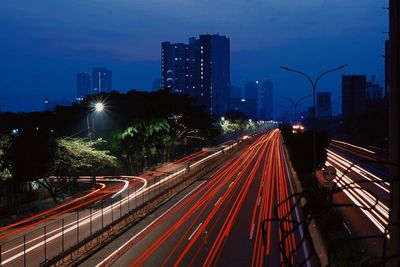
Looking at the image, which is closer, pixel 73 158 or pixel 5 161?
pixel 5 161

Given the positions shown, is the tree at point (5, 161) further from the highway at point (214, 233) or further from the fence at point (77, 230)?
the highway at point (214, 233)

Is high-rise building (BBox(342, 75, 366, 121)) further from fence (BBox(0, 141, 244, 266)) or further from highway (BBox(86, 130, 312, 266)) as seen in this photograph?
fence (BBox(0, 141, 244, 266))

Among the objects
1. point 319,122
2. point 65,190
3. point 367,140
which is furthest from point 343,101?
point 65,190

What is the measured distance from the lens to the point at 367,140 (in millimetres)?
83625

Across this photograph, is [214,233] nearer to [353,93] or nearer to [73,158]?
[73,158]

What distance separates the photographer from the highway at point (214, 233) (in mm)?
20375

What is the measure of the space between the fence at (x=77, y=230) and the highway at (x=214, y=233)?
106 centimetres

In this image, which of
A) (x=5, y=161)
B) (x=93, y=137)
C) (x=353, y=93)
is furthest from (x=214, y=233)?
(x=353, y=93)

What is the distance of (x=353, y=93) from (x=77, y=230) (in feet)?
405

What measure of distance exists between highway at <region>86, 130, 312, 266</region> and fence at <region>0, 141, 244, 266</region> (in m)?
1.06

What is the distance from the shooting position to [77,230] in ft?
77.7

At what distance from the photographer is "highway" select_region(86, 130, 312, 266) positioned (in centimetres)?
2038

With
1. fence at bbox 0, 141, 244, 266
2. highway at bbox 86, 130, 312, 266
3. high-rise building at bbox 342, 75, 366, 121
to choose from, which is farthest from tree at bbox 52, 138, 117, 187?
high-rise building at bbox 342, 75, 366, 121

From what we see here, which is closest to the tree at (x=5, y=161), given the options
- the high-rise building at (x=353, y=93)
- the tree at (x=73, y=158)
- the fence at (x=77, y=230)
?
the tree at (x=73, y=158)
